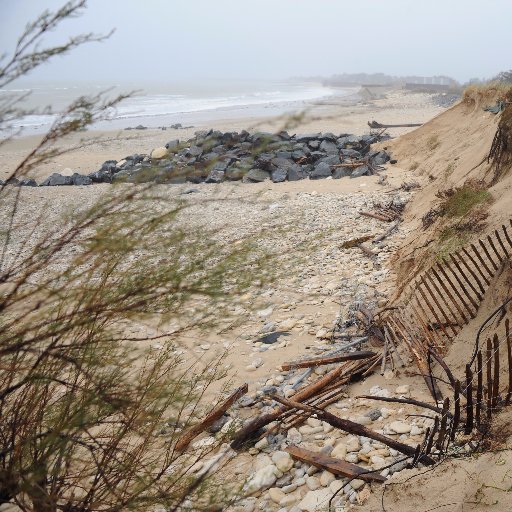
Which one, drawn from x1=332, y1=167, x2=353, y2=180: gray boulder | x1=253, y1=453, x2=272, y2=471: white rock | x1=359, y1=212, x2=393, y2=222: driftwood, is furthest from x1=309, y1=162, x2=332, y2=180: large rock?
x1=253, y1=453, x2=272, y2=471: white rock

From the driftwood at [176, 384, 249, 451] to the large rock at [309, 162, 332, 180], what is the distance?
10.7 meters

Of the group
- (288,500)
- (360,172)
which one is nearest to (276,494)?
(288,500)

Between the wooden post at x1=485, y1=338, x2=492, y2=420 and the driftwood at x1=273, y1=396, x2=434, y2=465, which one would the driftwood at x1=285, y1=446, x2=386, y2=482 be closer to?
the driftwood at x1=273, y1=396, x2=434, y2=465

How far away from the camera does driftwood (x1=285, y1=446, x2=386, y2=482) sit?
9.84 ft

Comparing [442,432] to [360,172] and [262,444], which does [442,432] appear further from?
[360,172]

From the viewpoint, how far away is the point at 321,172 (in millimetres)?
14297

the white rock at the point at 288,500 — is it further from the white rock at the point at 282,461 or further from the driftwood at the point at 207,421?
the driftwood at the point at 207,421

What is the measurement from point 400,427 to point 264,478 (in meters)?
1.00

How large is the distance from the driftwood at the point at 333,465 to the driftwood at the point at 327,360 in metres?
1.20

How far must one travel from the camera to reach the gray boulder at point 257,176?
563 inches

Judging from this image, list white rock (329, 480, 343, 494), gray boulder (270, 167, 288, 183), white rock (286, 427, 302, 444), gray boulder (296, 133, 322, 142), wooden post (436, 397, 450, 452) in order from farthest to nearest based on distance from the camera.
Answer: gray boulder (296, 133, 322, 142)
gray boulder (270, 167, 288, 183)
white rock (286, 427, 302, 444)
white rock (329, 480, 343, 494)
wooden post (436, 397, 450, 452)

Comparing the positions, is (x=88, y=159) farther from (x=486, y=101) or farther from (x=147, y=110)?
(x=147, y=110)

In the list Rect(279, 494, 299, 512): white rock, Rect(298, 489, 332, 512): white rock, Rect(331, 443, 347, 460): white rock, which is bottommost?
Rect(279, 494, 299, 512): white rock

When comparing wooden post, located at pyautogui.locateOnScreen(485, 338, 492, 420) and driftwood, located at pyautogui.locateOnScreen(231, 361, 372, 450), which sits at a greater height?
wooden post, located at pyautogui.locateOnScreen(485, 338, 492, 420)
